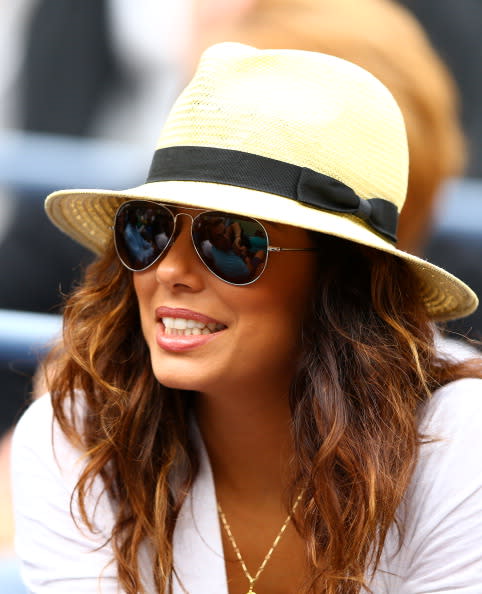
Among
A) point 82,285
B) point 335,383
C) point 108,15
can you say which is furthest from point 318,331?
point 108,15

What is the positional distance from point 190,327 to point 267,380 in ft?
0.80

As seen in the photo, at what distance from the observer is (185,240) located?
1976mm

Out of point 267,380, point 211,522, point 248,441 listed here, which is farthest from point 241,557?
point 267,380

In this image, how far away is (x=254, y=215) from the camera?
183 cm

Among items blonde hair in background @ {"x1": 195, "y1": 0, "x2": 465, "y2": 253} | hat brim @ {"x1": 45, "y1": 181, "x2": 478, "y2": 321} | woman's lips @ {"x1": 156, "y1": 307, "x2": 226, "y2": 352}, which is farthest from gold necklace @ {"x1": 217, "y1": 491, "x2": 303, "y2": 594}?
blonde hair in background @ {"x1": 195, "y1": 0, "x2": 465, "y2": 253}

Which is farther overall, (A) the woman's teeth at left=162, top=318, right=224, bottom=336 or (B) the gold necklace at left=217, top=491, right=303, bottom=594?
(B) the gold necklace at left=217, top=491, right=303, bottom=594

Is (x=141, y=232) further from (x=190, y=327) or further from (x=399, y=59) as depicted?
(x=399, y=59)

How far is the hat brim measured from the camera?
1.86 metres

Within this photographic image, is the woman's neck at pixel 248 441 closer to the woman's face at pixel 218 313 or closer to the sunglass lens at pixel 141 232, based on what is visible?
the woman's face at pixel 218 313

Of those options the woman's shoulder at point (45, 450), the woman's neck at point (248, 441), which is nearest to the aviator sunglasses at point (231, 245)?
the woman's neck at point (248, 441)

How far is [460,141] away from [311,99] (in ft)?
5.38

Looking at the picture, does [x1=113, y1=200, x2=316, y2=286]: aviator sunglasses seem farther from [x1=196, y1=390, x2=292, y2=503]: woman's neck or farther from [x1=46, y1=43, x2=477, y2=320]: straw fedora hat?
[x1=196, y1=390, x2=292, y2=503]: woman's neck

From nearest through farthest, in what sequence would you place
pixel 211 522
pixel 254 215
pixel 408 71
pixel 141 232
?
pixel 254 215
pixel 141 232
pixel 211 522
pixel 408 71

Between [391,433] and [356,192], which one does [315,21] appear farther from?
[391,433]
